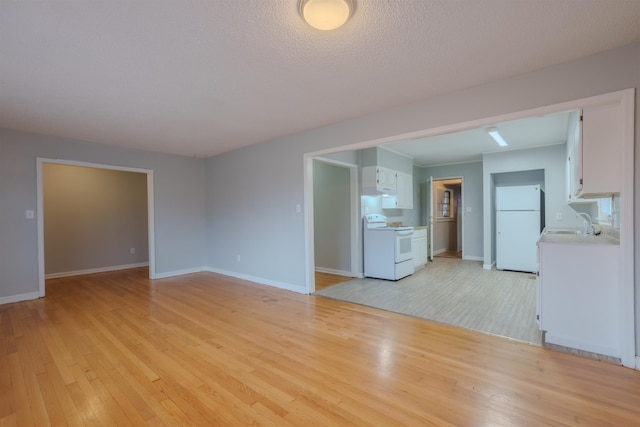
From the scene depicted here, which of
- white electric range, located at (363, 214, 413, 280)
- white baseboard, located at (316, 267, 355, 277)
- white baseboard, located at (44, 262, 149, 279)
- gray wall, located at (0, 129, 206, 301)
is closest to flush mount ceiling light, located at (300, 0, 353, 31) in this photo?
white electric range, located at (363, 214, 413, 280)

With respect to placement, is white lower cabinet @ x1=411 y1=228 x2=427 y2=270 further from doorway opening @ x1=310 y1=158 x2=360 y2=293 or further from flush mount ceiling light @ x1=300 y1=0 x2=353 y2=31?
flush mount ceiling light @ x1=300 y1=0 x2=353 y2=31

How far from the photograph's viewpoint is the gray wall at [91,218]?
541 cm

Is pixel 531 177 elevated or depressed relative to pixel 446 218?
elevated

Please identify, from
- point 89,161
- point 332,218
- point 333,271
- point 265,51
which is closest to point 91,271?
point 89,161

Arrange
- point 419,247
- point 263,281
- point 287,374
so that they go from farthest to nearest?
point 419,247 → point 263,281 → point 287,374

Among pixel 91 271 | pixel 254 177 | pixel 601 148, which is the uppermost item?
pixel 254 177

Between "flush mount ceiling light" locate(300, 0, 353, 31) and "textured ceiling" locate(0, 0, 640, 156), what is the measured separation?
78 millimetres

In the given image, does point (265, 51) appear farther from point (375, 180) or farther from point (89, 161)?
point (89, 161)

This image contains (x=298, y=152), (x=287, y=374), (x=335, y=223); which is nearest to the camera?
(x=287, y=374)

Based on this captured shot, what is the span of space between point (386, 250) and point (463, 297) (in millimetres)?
1390

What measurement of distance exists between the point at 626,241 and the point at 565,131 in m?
3.29

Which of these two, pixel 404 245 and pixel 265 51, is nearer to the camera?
pixel 265 51

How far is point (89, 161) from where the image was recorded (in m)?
4.54

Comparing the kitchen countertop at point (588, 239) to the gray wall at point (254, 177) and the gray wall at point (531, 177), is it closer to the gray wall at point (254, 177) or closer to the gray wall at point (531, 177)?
the gray wall at point (254, 177)
